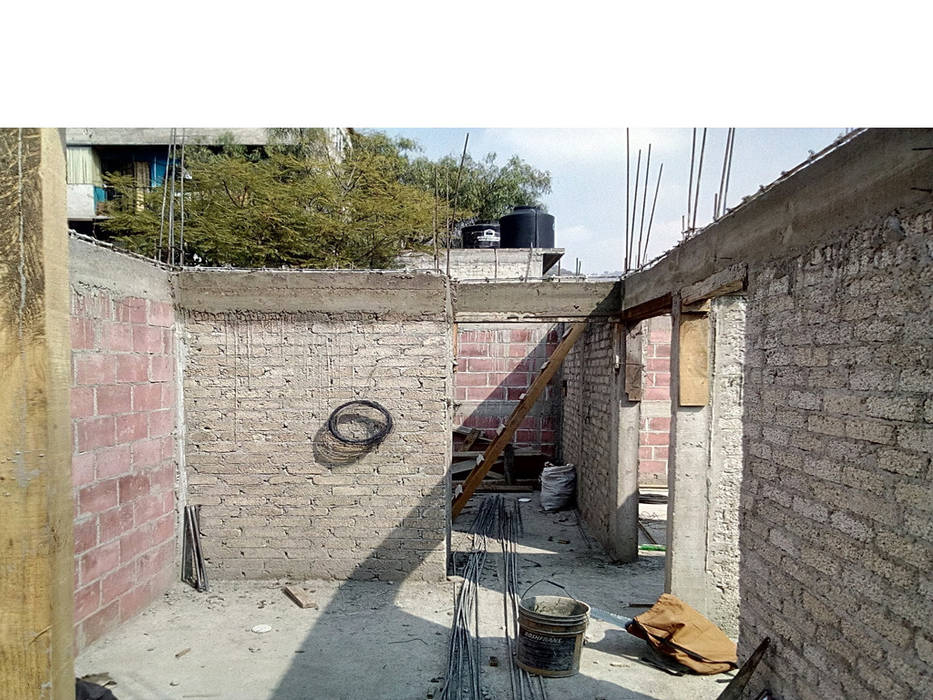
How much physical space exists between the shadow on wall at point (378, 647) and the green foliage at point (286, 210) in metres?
8.88

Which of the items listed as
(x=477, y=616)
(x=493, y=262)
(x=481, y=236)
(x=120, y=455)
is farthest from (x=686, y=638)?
(x=481, y=236)

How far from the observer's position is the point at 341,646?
5.28 meters

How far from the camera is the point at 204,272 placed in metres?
6.54

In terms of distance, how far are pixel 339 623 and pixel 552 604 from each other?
1.98 metres

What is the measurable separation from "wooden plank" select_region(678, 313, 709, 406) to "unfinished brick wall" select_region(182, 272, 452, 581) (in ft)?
7.97

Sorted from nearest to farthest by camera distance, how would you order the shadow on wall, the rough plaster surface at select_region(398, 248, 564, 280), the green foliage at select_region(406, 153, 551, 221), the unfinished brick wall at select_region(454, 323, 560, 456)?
the shadow on wall → the unfinished brick wall at select_region(454, 323, 560, 456) → the rough plaster surface at select_region(398, 248, 564, 280) → the green foliage at select_region(406, 153, 551, 221)

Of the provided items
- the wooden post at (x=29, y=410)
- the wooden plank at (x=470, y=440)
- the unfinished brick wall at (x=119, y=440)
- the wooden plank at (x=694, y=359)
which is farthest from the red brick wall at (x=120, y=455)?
the wooden plank at (x=470, y=440)

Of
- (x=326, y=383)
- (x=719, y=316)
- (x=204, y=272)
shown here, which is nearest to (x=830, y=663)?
(x=719, y=316)

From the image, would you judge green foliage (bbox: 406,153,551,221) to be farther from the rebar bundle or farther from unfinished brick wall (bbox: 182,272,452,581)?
unfinished brick wall (bbox: 182,272,452,581)

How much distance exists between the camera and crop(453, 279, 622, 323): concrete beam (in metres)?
7.68

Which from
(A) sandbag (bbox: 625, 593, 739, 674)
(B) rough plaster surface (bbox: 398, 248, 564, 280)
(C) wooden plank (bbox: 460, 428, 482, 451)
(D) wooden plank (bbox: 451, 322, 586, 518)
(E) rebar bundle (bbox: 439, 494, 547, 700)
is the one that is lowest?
(E) rebar bundle (bbox: 439, 494, 547, 700)

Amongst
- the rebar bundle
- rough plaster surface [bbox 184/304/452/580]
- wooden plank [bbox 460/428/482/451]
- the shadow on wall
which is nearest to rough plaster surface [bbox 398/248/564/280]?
wooden plank [bbox 460/428/482/451]

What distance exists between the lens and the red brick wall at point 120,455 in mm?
4945
